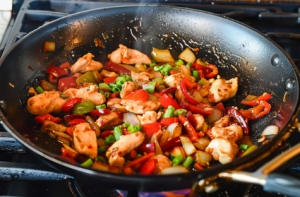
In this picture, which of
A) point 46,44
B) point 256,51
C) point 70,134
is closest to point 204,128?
point 256,51

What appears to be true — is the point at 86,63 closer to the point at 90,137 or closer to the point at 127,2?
the point at 90,137

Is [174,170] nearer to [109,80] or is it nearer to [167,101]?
[167,101]

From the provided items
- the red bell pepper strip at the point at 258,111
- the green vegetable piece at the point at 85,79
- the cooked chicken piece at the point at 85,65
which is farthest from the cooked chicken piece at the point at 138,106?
the red bell pepper strip at the point at 258,111

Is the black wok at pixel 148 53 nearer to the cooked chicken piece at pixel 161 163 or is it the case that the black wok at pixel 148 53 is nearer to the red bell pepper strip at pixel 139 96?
the cooked chicken piece at pixel 161 163

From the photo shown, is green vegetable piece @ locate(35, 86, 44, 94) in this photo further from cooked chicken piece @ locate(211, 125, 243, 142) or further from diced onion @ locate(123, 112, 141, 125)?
cooked chicken piece @ locate(211, 125, 243, 142)

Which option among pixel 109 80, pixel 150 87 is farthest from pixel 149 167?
pixel 109 80

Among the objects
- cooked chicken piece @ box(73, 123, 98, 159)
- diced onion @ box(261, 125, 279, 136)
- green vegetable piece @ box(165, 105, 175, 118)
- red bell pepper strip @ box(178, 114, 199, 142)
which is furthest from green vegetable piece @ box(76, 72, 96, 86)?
diced onion @ box(261, 125, 279, 136)
